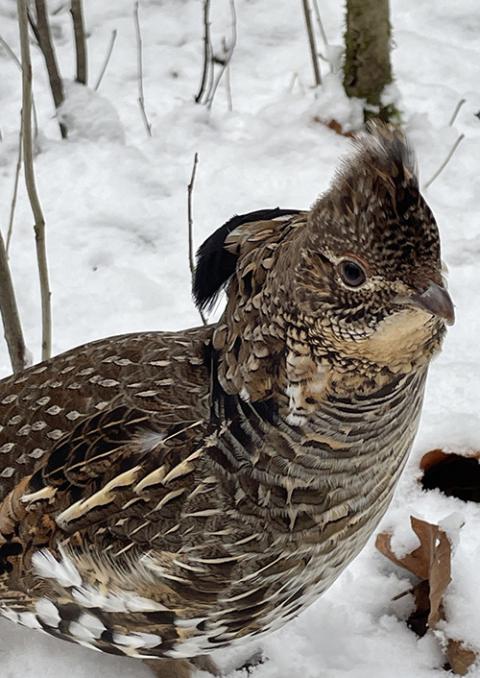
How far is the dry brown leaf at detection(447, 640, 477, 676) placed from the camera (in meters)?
2.68

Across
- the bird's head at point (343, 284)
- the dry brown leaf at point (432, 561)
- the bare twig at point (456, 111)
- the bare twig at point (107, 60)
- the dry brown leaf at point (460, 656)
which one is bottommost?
the dry brown leaf at point (460, 656)

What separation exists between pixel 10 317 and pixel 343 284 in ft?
5.03

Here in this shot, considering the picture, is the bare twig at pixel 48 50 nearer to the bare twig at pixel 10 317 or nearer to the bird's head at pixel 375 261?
the bare twig at pixel 10 317

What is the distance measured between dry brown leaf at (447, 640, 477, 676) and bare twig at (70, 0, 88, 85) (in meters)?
2.96

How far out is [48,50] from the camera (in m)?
4.21

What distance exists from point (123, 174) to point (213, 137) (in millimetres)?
478

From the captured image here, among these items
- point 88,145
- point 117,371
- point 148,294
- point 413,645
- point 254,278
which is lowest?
point 413,645

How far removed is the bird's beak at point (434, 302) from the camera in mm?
1709

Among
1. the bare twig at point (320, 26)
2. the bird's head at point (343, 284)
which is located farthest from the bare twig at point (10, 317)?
the bare twig at point (320, 26)

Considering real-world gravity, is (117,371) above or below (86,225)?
above

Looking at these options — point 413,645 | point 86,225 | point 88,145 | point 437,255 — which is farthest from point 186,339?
point 88,145

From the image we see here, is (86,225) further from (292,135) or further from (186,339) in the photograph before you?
(186,339)

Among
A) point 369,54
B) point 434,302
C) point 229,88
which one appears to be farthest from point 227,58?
point 434,302

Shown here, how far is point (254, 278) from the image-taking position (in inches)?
80.9
